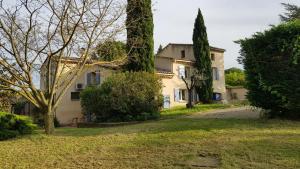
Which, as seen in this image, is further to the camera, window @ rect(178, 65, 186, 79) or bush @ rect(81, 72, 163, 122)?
window @ rect(178, 65, 186, 79)

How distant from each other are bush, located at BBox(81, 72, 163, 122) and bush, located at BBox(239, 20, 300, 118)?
331 inches

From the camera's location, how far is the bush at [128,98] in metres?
23.0

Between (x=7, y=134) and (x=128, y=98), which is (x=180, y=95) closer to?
(x=128, y=98)

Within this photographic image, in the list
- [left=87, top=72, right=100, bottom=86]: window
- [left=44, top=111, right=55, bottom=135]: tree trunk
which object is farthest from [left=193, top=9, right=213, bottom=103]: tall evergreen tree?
[left=44, top=111, right=55, bottom=135]: tree trunk

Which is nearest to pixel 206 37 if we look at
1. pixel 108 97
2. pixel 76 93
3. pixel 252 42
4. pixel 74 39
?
pixel 76 93

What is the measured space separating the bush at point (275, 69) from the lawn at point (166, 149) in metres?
1.99

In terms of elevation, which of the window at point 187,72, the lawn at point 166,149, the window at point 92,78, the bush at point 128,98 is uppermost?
the window at point 187,72

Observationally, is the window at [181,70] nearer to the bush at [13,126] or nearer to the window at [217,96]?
the window at [217,96]

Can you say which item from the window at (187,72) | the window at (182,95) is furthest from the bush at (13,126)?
the window at (187,72)

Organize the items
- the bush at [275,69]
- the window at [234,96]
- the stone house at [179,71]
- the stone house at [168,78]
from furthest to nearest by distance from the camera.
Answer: the window at [234,96]
the stone house at [179,71]
the stone house at [168,78]
the bush at [275,69]

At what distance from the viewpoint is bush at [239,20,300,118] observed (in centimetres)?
1482

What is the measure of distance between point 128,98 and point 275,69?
10343mm

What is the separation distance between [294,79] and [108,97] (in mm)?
12046

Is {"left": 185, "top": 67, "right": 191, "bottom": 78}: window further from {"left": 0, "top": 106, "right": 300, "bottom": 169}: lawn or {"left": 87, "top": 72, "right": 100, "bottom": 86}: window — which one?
{"left": 0, "top": 106, "right": 300, "bottom": 169}: lawn
